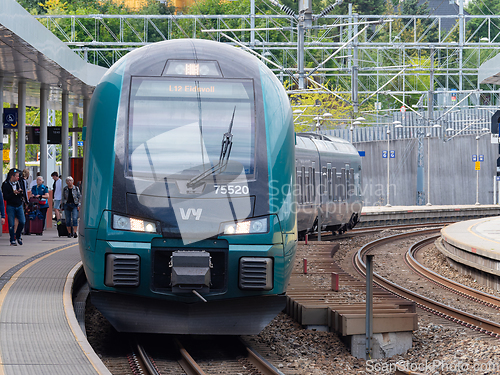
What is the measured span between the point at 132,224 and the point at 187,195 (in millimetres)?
657

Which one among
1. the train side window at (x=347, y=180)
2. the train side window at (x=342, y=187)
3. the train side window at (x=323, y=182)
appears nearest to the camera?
the train side window at (x=323, y=182)

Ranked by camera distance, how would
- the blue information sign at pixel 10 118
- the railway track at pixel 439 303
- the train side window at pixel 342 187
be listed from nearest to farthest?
the railway track at pixel 439 303 → the blue information sign at pixel 10 118 → the train side window at pixel 342 187

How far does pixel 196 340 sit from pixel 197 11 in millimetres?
60648

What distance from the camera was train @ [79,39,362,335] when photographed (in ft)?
25.5

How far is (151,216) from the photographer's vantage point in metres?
7.77

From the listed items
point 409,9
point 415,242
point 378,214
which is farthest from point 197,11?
point 415,242

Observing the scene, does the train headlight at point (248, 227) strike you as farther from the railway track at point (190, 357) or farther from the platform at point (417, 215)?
the platform at point (417, 215)

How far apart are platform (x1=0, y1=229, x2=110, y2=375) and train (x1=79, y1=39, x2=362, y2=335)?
712mm

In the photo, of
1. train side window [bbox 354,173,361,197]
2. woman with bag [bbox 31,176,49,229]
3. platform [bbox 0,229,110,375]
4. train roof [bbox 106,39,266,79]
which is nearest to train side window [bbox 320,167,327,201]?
train side window [bbox 354,173,361,197]

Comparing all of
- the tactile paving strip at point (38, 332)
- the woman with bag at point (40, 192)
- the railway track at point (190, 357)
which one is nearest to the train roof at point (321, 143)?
the woman with bag at point (40, 192)

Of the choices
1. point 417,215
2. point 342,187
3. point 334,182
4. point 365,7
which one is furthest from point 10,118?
point 365,7

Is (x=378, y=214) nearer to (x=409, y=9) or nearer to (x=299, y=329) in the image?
(x=299, y=329)

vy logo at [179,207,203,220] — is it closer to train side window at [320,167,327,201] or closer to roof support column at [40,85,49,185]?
train side window at [320,167,327,201]

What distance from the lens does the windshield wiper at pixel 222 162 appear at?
26.1 ft
